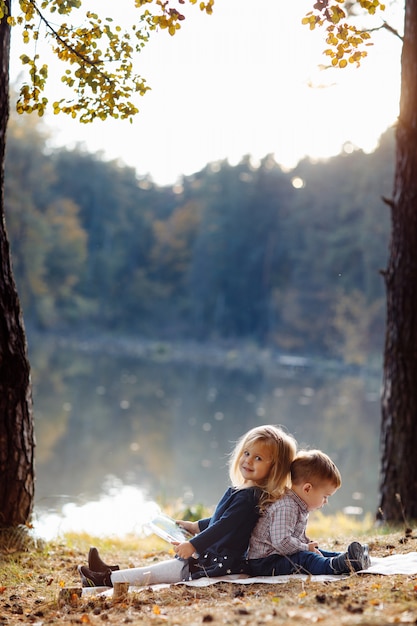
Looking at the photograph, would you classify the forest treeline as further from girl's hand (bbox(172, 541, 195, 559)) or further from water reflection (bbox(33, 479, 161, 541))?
girl's hand (bbox(172, 541, 195, 559))

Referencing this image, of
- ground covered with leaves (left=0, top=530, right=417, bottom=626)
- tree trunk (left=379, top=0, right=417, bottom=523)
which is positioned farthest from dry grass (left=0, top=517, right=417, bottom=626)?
tree trunk (left=379, top=0, right=417, bottom=523)

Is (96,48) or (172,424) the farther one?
(172,424)

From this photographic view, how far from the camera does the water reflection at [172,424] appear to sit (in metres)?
11.6

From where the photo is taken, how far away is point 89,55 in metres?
4.41

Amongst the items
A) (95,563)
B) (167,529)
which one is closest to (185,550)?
(167,529)

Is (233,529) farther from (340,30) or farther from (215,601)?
(340,30)

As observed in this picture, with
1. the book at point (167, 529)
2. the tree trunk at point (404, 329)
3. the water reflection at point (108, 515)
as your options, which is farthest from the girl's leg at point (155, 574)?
the water reflection at point (108, 515)

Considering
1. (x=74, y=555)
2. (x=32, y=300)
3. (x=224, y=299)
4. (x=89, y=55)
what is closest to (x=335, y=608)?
(x=74, y=555)

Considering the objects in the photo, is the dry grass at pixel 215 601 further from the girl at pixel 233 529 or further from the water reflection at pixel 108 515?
the water reflection at pixel 108 515

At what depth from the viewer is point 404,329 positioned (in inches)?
238

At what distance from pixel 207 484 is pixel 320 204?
35767 mm

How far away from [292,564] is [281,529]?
173 millimetres

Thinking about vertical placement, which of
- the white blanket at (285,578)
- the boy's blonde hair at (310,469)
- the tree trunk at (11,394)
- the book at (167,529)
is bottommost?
the white blanket at (285,578)

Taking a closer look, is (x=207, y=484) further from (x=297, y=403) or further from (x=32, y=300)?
(x=32, y=300)
